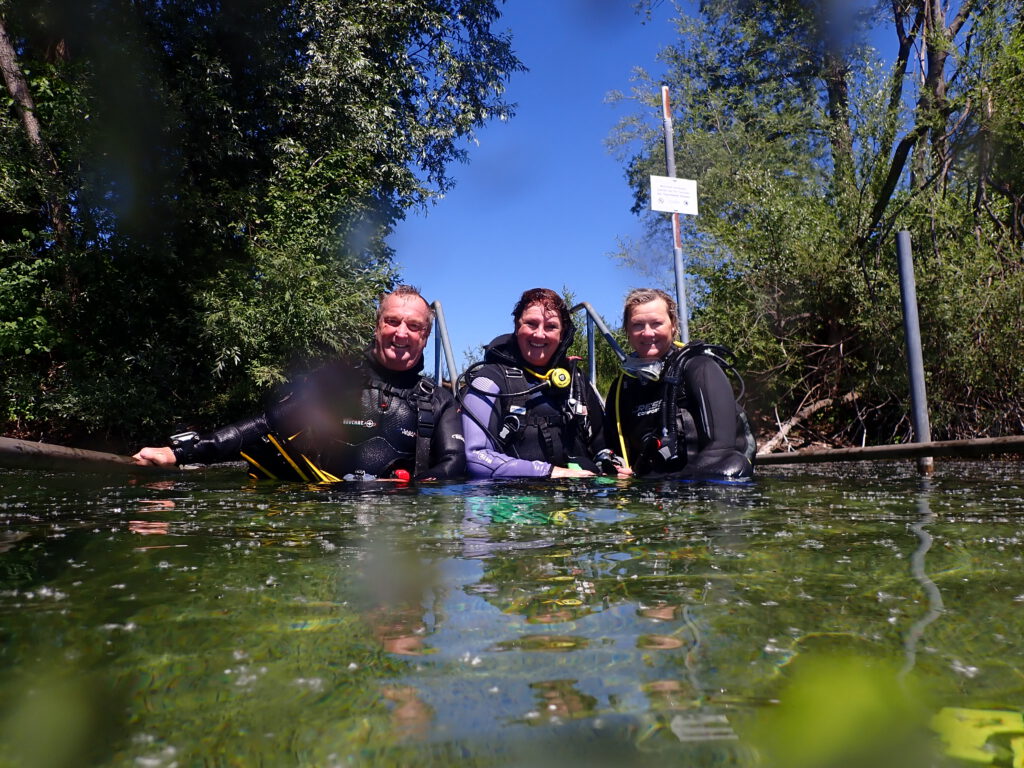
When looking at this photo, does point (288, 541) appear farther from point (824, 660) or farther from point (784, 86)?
point (784, 86)

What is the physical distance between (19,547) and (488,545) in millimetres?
1655

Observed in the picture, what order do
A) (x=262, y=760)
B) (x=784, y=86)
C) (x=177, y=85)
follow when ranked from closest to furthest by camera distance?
(x=262, y=760) < (x=177, y=85) < (x=784, y=86)

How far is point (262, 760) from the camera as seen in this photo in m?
1.07

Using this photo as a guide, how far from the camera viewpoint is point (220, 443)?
513 centimetres

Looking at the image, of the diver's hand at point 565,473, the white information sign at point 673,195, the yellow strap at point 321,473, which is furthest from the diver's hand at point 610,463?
the white information sign at point 673,195

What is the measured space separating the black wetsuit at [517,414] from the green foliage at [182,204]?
7.43 metres

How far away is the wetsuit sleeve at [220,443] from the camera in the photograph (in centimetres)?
477

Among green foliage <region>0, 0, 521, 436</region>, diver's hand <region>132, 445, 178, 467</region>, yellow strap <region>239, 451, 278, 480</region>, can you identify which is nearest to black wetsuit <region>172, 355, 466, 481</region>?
yellow strap <region>239, 451, 278, 480</region>

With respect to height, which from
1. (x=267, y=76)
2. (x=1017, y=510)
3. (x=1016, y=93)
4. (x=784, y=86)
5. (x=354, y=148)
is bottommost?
(x=1017, y=510)

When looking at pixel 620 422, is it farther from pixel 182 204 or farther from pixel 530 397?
pixel 182 204

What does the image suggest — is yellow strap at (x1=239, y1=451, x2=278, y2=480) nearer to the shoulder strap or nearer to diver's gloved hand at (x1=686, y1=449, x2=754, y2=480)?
the shoulder strap

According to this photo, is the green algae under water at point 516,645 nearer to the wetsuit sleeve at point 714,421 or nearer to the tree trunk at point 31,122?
the wetsuit sleeve at point 714,421

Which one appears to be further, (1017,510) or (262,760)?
(1017,510)

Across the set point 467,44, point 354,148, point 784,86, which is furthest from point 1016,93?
point 784,86
